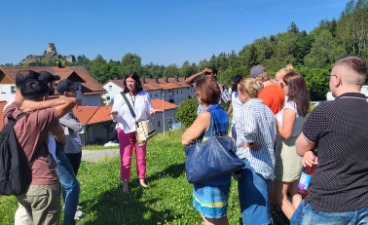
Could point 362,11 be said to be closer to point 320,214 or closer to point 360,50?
point 360,50

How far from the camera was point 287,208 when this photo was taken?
13.2 feet

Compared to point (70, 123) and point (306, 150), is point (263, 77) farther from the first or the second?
point (70, 123)

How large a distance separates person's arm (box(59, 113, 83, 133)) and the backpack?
1492 mm

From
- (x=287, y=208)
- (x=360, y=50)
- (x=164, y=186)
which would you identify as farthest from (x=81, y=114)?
(x=360, y=50)

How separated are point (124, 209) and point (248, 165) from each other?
8.24 ft

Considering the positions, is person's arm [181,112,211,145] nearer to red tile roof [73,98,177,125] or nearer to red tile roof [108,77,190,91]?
red tile roof [73,98,177,125]

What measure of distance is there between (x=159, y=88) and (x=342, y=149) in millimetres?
79027

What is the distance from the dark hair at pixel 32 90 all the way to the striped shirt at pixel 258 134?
1.95m

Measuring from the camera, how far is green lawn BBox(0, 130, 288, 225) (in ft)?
15.9

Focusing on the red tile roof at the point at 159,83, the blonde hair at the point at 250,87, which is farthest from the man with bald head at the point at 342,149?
the red tile roof at the point at 159,83

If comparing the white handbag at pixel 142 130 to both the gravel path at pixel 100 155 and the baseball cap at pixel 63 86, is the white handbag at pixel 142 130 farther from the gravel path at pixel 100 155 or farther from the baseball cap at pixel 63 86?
the gravel path at pixel 100 155

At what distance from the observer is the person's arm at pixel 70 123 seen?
4535 millimetres

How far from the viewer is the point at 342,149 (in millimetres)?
2297

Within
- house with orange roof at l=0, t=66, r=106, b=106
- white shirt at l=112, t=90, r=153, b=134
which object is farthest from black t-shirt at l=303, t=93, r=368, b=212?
house with orange roof at l=0, t=66, r=106, b=106
